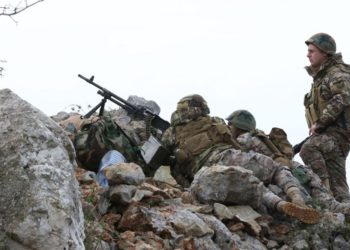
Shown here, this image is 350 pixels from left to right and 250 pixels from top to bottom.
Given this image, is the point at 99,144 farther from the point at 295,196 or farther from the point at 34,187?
the point at 34,187

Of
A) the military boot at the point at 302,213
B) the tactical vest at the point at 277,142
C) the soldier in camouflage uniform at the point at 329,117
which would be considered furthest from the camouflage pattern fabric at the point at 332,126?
the military boot at the point at 302,213

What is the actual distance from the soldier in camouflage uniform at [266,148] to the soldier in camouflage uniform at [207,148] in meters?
0.35

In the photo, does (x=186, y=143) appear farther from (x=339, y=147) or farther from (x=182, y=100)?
(x=339, y=147)

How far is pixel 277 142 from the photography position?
8914mm

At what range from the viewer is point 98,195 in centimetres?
603

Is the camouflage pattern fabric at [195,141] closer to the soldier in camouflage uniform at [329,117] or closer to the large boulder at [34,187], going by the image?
the soldier in camouflage uniform at [329,117]

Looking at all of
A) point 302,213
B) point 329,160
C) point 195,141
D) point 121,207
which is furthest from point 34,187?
point 329,160

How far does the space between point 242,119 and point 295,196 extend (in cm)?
199

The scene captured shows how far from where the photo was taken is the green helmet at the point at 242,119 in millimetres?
8972

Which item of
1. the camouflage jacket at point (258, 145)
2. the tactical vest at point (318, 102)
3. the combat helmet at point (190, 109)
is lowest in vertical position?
the camouflage jacket at point (258, 145)

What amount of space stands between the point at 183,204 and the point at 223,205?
1.25ft

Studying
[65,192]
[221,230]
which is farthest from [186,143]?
[65,192]

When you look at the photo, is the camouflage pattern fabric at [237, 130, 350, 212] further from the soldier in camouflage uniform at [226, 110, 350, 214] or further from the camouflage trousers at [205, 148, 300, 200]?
the camouflage trousers at [205, 148, 300, 200]

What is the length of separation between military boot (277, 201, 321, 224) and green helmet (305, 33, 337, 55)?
2643 mm
